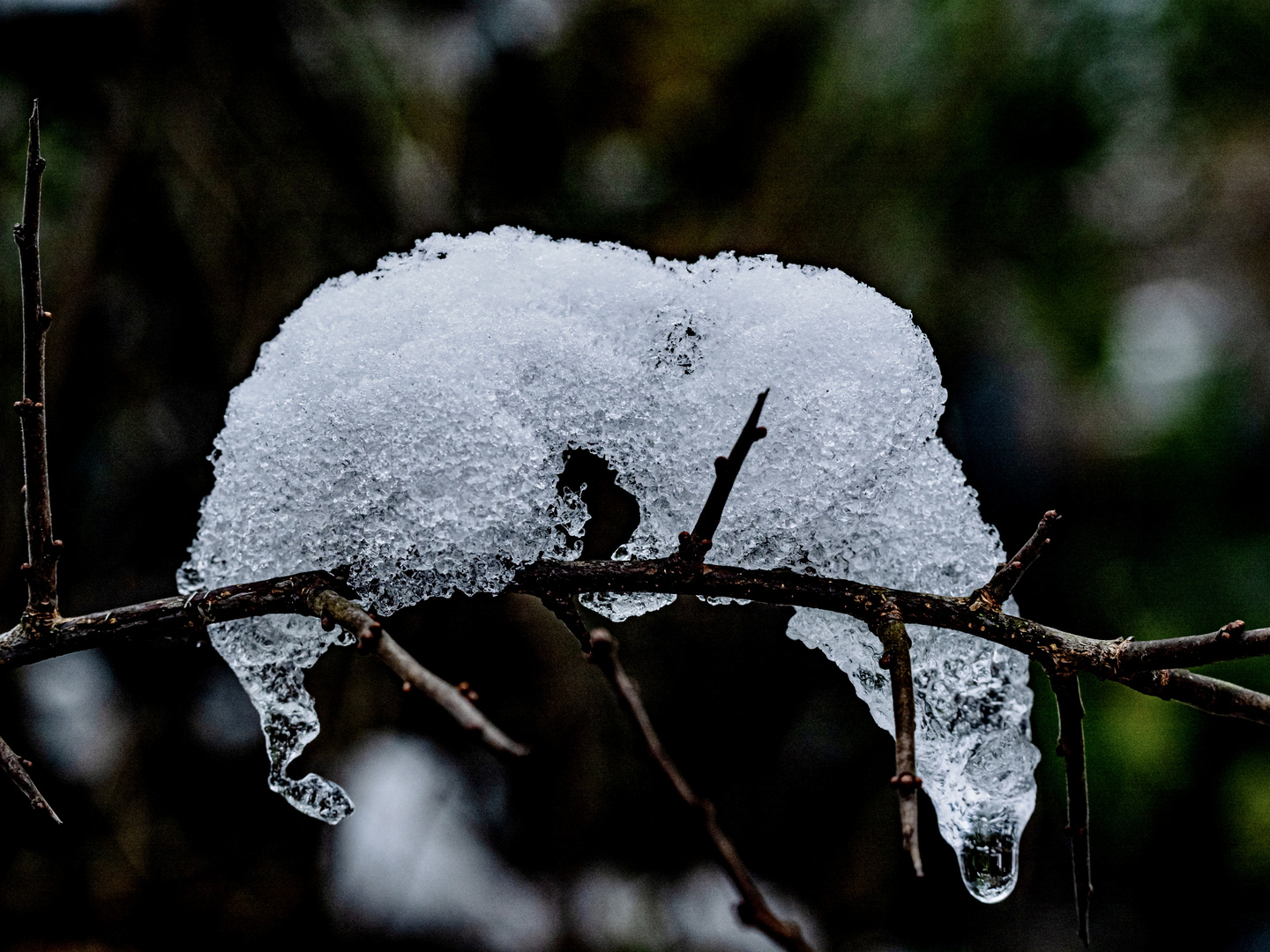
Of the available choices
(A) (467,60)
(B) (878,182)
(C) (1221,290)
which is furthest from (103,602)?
(C) (1221,290)

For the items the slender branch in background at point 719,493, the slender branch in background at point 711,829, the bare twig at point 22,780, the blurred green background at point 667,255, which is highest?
the blurred green background at point 667,255

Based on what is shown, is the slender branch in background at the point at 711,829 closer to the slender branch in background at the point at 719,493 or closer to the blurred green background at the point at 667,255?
the slender branch in background at the point at 719,493

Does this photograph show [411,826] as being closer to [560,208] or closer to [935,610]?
[560,208]

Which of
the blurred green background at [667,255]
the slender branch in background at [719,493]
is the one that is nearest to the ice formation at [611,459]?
the slender branch in background at [719,493]

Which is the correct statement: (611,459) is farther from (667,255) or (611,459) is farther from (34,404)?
(667,255)

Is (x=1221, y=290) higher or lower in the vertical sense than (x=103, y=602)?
higher
